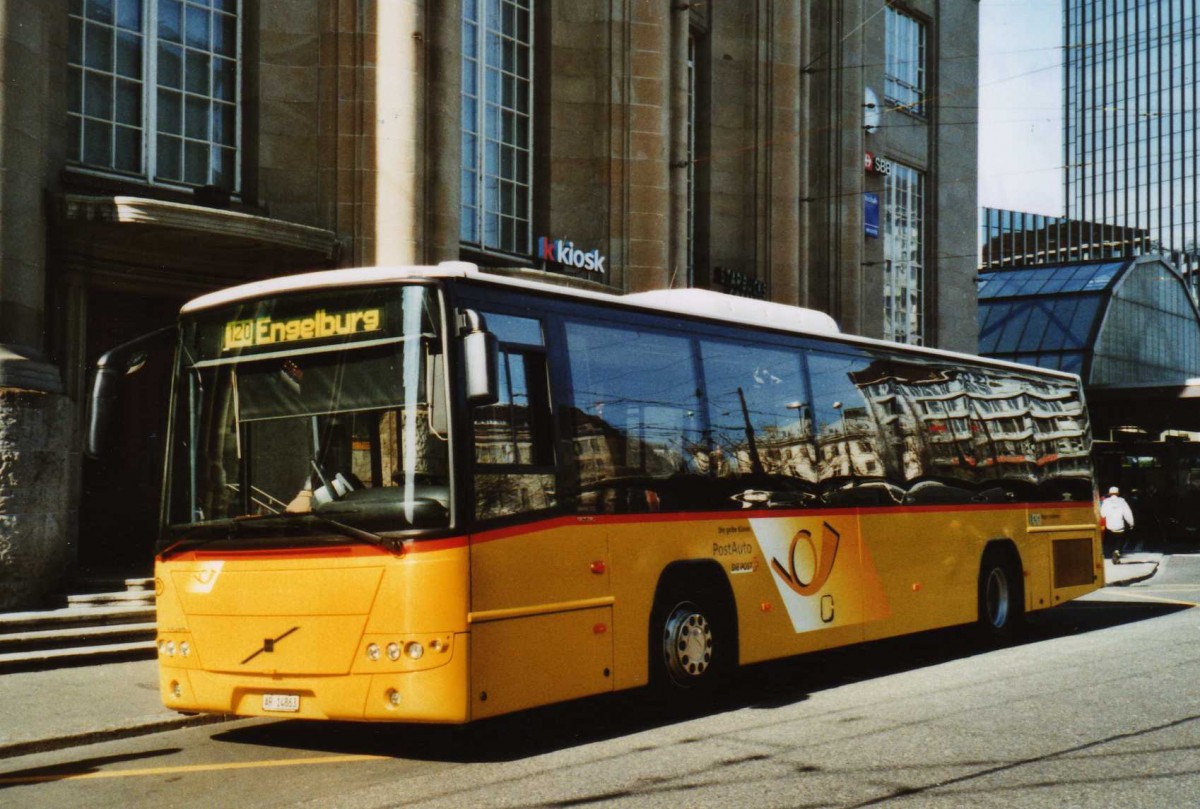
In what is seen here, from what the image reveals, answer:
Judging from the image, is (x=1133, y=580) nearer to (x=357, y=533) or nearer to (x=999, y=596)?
(x=999, y=596)

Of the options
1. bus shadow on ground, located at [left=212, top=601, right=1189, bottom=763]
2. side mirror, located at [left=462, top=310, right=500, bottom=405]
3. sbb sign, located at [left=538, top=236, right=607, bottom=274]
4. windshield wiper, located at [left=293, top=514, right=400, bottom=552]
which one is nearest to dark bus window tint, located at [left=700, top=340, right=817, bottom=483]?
bus shadow on ground, located at [left=212, top=601, right=1189, bottom=763]

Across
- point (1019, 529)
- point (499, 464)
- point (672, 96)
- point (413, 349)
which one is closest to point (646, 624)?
point (499, 464)

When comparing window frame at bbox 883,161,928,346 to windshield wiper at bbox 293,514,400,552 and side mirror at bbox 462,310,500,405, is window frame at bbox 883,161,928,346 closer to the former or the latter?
side mirror at bbox 462,310,500,405

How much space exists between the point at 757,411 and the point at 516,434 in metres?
2.99

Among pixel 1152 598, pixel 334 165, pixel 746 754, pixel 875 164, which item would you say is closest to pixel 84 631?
pixel 746 754

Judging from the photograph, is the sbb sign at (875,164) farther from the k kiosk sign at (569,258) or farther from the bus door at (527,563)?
the bus door at (527,563)

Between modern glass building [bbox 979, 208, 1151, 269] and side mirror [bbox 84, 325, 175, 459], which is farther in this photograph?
modern glass building [bbox 979, 208, 1151, 269]

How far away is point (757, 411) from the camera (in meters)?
11.2

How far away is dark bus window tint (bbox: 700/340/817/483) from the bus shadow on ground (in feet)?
5.83

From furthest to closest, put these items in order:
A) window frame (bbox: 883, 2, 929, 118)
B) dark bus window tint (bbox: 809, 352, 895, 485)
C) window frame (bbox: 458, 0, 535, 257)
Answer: window frame (bbox: 883, 2, 929, 118)
window frame (bbox: 458, 0, 535, 257)
dark bus window tint (bbox: 809, 352, 895, 485)

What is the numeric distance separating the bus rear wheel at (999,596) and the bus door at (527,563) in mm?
6511

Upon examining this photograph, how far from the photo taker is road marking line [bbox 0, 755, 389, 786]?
8.37m

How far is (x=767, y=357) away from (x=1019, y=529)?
17.1 feet

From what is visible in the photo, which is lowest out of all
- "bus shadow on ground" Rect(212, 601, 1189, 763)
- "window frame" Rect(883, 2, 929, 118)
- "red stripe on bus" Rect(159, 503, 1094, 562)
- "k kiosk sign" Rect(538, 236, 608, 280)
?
"bus shadow on ground" Rect(212, 601, 1189, 763)
